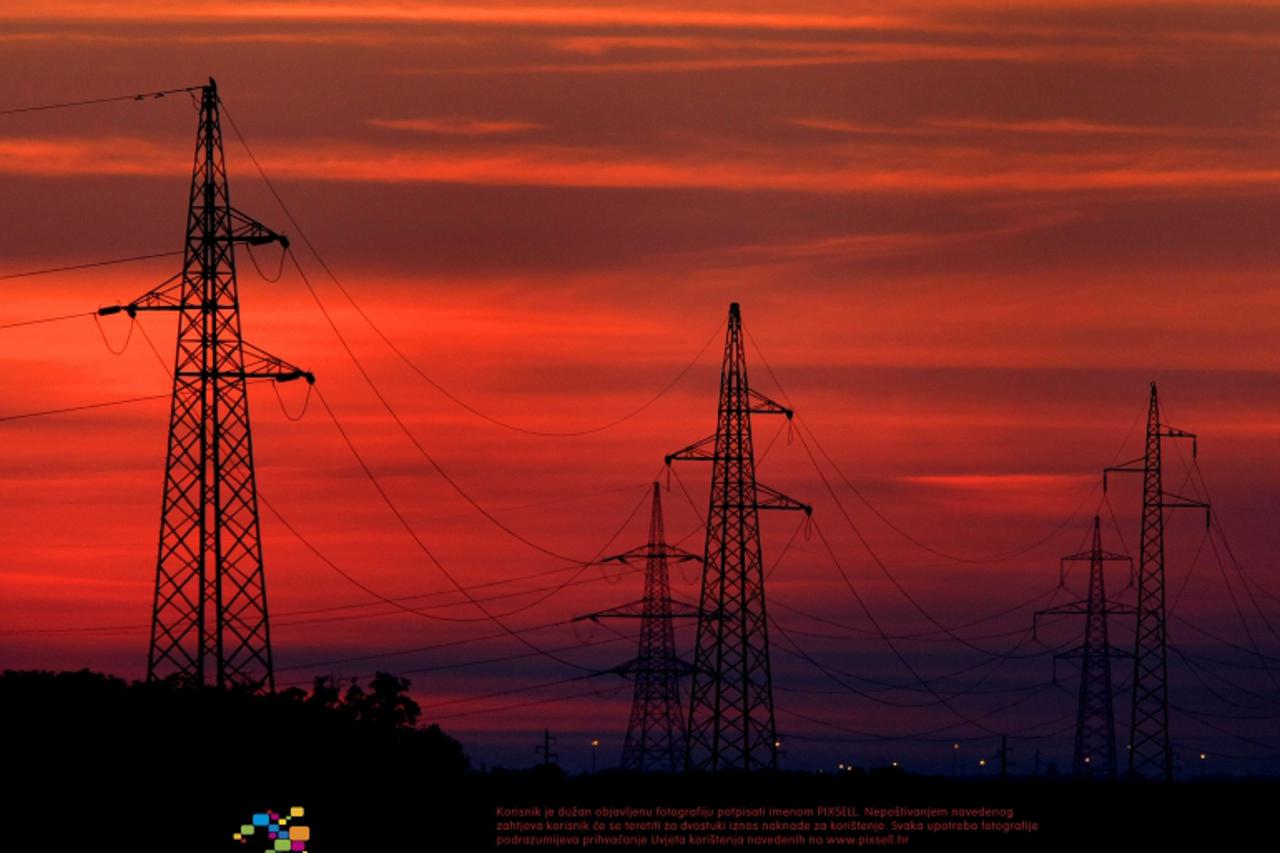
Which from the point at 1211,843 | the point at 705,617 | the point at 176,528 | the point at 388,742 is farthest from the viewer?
the point at 388,742

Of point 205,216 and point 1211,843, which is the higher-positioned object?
point 205,216

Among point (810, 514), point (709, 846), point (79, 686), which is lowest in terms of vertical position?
point (709, 846)

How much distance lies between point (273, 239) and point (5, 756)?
29.2 meters

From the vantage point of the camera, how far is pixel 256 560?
96188mm

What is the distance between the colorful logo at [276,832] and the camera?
9900 centimetres

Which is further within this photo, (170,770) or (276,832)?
(170,770)

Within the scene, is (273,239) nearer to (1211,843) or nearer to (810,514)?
(810,514)

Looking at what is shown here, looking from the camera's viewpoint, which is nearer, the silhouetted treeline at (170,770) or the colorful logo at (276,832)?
the colorful logo at (276,832)

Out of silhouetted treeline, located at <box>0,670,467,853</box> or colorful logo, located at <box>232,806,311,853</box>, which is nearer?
colorful logo, located at <box>232,806,311,853</box>

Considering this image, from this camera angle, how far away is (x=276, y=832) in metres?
99.9

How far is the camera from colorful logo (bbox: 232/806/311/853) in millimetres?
99000

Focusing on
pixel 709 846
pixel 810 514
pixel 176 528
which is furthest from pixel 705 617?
pixel 176 528

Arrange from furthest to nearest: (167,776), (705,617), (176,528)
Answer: (705,617) → (167,776) → (176,528)

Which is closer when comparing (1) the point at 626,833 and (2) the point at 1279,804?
(1) the point at 626,833
